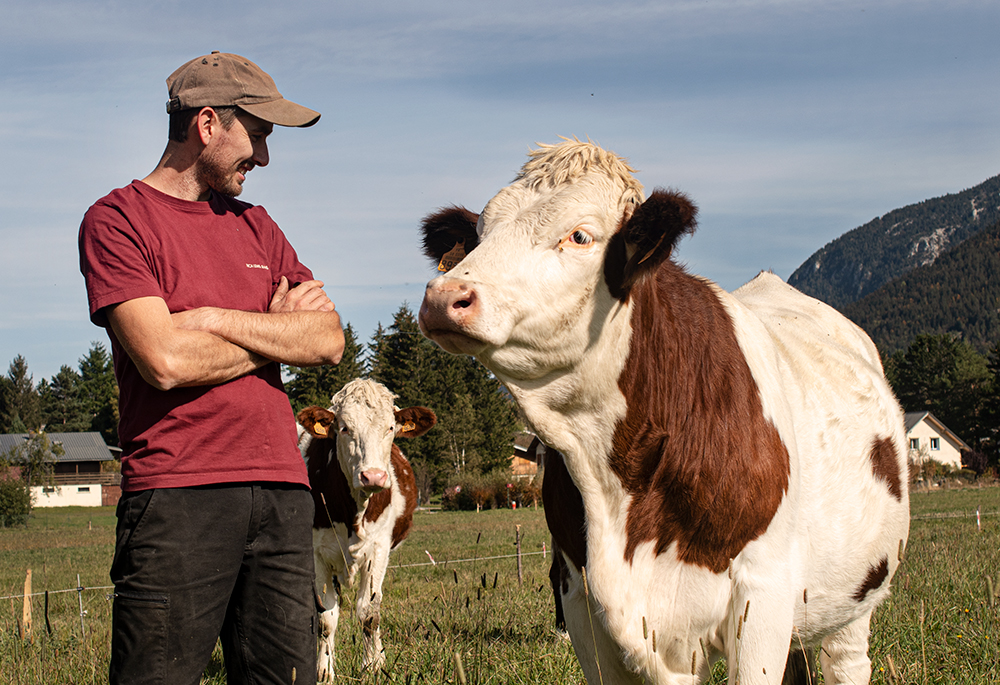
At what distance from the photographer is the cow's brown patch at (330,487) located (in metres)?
7.92

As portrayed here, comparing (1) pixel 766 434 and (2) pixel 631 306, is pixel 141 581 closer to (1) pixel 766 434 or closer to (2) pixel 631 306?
(2) pixel 631 306

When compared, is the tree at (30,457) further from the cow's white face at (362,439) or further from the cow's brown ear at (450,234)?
the cow's brown ear at (450,234)

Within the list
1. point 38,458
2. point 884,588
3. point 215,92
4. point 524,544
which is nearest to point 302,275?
point 215,92

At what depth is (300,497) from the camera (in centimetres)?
298

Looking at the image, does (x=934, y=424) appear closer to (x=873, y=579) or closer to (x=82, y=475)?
(x=82, y=475)

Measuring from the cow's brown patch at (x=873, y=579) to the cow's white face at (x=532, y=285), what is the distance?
223 cm

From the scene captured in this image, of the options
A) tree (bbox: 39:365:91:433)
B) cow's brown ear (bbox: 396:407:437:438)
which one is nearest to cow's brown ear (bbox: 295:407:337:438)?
cow's brown ear (bbox: 396:407:437:438)

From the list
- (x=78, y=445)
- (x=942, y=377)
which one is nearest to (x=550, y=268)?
(x=78, y=445)

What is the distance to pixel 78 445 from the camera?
252 feet

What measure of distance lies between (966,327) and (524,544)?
7536 inches

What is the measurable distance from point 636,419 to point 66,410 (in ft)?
367

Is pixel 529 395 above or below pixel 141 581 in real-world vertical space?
above

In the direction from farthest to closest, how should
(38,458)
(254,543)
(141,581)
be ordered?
(38,458)
(254,543)
(141,581)

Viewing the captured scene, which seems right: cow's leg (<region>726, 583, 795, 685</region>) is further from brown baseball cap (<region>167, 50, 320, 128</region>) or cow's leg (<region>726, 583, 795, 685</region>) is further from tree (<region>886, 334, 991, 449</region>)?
tree (<region>886, 334, 991, 449</region>)
